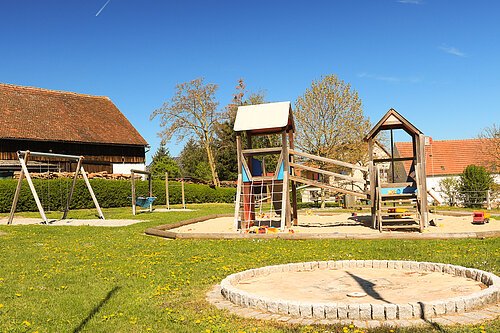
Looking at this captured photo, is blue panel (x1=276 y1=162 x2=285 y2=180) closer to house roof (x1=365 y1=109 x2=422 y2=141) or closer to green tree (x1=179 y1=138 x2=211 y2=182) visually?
house roof (x1=365 y1=109 x2=422 y2=141)

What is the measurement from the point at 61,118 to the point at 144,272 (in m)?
35.8

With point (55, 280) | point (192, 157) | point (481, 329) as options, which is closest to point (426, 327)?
point (481, 329)

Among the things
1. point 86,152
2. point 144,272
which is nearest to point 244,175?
point 144,272

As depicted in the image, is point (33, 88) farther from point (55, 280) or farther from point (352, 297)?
point (352, 297)

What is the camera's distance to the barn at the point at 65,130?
3703 cm

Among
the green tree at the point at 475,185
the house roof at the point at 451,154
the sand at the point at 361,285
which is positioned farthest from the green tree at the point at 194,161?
the sand at the point at 361,285

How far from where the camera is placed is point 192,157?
6700 cm

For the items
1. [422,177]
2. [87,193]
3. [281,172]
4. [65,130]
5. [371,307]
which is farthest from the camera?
[65,130]

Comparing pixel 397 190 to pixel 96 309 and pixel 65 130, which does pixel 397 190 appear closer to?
pixel 96 309

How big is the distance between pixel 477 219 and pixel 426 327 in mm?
12584

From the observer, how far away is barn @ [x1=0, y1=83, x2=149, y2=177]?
1458 inches

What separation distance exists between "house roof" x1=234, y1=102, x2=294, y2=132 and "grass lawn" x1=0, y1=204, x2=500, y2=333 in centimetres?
458

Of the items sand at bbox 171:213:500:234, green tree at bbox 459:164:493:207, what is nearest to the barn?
sand at bbox 171:213:500:234

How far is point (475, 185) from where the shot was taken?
36.4 metres
